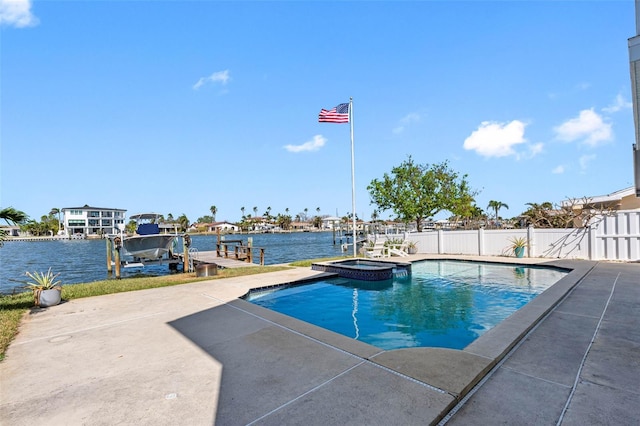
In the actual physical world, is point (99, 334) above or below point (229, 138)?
below

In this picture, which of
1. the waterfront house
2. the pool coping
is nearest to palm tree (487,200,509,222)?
the pool coping

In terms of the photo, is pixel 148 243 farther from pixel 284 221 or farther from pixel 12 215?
pixel 284 221

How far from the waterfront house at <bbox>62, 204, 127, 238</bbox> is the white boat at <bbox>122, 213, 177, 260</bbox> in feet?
268

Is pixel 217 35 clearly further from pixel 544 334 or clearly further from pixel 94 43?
pixel 544 334

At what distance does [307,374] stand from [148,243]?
15490 mm

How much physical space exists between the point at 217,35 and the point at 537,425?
16.9 m

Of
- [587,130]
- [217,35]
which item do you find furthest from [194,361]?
[587,130]

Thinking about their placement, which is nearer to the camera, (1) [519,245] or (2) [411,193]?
(1) [519,245]

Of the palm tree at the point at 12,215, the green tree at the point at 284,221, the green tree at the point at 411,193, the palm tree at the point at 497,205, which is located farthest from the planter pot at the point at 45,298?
the green tree at the point at 284,221

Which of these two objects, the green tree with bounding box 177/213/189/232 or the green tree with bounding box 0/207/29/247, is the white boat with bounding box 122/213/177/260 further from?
the green tree with bounding box 0/207/29/247

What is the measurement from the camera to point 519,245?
14078 millimetres

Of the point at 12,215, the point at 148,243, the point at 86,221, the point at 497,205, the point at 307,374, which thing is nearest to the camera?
the point at 307,374

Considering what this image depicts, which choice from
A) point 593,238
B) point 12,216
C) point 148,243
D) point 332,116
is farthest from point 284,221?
point 12,216

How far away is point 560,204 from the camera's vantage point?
1634 cm
